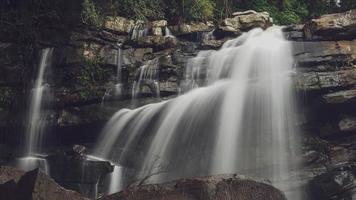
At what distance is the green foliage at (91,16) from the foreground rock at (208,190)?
11.8 metres

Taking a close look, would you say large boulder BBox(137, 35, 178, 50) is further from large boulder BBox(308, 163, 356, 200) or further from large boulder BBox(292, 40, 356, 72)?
large boulder BBox(308, 163, 356, 200)

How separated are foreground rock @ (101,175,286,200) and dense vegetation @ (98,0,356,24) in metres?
13.2

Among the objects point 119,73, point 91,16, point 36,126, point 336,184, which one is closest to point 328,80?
point 336,184

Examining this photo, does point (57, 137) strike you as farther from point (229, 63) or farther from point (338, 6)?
point (338, 6)

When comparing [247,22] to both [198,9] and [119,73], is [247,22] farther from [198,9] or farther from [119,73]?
[119,73]

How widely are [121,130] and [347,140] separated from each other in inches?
232

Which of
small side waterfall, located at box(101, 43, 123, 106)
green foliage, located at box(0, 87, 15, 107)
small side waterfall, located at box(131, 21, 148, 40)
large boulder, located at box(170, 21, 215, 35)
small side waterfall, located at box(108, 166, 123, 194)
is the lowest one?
small side waterfall, located at box(108, 166, 123, 194)

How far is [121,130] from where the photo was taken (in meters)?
14.8

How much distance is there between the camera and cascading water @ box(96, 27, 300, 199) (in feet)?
42.4

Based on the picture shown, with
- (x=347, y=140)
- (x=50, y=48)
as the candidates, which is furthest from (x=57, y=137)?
(x=347, y=140)

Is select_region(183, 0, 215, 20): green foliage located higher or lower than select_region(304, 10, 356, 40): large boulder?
higher

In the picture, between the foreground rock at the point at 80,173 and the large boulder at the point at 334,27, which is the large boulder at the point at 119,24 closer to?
the large boulder at the point at 334,27

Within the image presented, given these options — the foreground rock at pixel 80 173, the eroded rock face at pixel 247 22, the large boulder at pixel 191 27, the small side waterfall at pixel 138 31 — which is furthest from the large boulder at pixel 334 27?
the foreground rock at pixel 80 173

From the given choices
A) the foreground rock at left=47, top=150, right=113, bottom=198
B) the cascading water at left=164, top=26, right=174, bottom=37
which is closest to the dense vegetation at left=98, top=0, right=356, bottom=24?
the cascading water at left=164, top=26, right=174, bottom=37
